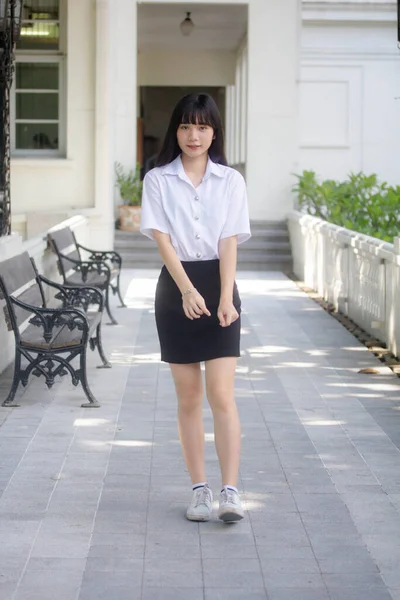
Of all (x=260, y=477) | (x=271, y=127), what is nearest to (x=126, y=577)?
(x=260, y=477)

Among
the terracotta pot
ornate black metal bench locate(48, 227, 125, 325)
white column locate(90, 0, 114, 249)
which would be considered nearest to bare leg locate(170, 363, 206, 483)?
ornate black metal bench locate(48, 227, 125, 325)

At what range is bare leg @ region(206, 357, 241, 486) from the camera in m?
4.98

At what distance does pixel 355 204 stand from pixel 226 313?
12.2m

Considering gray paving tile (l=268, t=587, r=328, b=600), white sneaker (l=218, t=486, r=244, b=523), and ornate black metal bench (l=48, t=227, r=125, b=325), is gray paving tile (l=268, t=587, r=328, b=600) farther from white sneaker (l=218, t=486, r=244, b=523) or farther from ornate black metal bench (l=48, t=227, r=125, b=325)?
ornate black metal bench (l=48, t=227, r=125, b=325)

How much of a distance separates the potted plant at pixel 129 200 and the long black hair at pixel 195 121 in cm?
→ 1449

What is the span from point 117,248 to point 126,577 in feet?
49.3

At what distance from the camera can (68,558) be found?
4547 millimetres

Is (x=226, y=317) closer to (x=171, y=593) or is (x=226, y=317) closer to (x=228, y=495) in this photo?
(x=228, y=495)

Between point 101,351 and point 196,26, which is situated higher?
point 196,26

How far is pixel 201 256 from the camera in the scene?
16.2ft

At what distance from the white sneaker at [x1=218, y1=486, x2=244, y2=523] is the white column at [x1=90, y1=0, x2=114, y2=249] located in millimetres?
12948

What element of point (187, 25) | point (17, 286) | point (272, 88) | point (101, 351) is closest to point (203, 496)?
point (17, 286)

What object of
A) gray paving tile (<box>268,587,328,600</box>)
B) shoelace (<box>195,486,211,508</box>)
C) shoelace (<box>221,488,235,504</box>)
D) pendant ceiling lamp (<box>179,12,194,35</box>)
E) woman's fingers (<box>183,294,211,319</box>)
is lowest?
gray paving tile (<box>268,587,328,600</box>)

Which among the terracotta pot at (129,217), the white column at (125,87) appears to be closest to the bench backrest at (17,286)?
the terracotta pot at (129,217)
